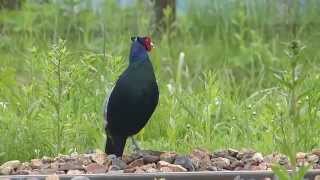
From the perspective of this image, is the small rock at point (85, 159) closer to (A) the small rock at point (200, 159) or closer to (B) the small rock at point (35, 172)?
(B) the small rock at point (35, 172)

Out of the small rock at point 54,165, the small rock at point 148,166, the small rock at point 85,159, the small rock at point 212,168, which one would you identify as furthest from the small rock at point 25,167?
the small rock at point 212,168

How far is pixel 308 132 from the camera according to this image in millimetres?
4883

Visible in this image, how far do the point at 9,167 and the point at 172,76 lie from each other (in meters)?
3.32

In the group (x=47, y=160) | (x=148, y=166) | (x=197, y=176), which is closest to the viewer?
(x=197, y=176)

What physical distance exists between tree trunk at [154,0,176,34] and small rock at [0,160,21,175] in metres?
4.15

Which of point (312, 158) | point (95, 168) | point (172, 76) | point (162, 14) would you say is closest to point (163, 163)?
point (95, 168)

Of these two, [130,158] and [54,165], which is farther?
[130,158]

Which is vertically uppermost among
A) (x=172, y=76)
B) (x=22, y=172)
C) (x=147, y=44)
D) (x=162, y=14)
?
(x=162, y=14)

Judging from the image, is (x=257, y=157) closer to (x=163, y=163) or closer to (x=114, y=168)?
(x=163, y=163)

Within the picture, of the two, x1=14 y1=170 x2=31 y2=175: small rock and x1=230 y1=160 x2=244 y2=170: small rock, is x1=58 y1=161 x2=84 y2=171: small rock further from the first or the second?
x1=230 y1=160 x2=244 y2=170: small rock

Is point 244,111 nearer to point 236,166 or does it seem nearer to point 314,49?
point 236,166

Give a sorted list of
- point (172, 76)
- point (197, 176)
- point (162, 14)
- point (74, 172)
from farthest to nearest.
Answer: point (162, 14) → point (172, 76) → point (74, 172) → point (197, 176)

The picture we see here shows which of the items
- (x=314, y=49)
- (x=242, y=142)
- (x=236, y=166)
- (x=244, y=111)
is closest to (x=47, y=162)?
(x=236, y=166)

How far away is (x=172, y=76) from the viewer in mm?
7562
